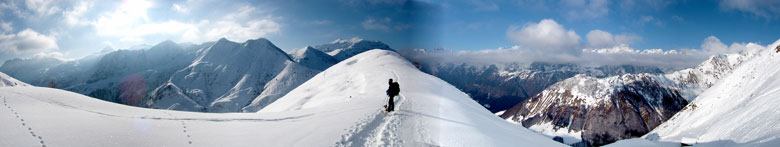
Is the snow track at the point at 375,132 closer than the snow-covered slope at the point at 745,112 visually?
Yes

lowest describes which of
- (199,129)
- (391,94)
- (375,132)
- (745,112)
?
(745,112)

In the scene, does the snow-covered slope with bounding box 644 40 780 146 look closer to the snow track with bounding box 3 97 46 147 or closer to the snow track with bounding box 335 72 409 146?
the snow track with bounding box 335 72 409 146

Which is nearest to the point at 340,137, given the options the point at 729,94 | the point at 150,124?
the point at 150,124

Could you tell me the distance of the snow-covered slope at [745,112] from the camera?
518 inches

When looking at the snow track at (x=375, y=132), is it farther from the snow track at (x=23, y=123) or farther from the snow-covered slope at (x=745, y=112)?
the snow-covered slope at (x=745, y=112)

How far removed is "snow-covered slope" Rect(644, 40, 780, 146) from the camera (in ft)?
43.2

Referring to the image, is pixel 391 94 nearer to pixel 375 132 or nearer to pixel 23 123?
pixel 375 132

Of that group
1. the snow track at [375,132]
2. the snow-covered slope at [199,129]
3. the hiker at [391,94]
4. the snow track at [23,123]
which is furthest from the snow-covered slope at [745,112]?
the snow track at [23,123]

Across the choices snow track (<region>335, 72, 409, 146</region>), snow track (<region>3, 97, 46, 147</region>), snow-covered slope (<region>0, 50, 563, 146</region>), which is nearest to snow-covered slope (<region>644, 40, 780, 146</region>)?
snow-covered slope (<region>0, 50, 563, 146</region>)

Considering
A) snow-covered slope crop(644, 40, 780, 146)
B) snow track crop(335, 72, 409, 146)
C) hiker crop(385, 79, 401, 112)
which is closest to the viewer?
snow track crop(335, 72, 409, 146)

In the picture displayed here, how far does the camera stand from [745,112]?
18.8 meters

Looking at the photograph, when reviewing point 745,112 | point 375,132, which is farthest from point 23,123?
point 745,112

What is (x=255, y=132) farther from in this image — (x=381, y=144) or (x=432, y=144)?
(x=432, y=144)

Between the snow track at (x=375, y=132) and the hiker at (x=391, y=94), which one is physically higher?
the hiker at (x=391, y=94)
